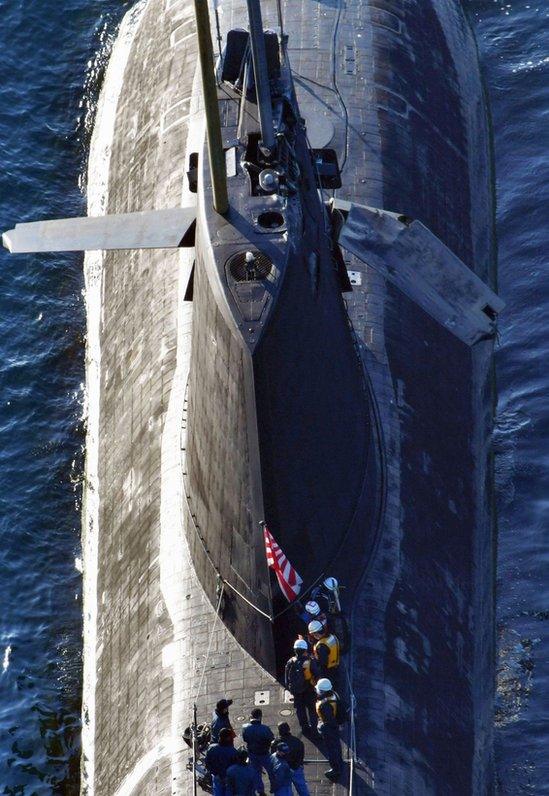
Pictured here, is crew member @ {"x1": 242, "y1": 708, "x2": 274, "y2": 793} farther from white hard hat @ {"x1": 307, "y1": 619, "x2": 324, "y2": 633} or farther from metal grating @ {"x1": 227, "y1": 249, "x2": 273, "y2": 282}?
metal grating @ {"x1": 227, "y1": 249, "x2": 273, "y2": 282}

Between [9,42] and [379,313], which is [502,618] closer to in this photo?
[379,313]

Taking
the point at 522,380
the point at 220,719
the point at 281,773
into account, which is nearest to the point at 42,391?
the point at 522,380

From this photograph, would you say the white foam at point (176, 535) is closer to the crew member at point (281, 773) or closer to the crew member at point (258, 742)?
the crew member at point (258, 742)

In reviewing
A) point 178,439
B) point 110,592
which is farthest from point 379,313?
point 110,592

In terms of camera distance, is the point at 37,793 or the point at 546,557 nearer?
the point at 37,793

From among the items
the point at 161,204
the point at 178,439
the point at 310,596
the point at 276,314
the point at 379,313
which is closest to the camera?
the point at 276,314
